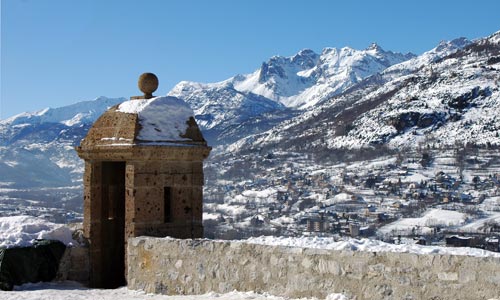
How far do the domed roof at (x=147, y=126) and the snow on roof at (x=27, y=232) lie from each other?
4.02 feet

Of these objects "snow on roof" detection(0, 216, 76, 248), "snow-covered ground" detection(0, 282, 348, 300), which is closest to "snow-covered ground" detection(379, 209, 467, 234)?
"snow on roof" detection(0, 216, 76, 248)

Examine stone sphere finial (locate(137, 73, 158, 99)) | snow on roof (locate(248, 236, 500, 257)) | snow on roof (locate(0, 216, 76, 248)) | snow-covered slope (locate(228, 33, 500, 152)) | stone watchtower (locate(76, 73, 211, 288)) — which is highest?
snow-covered slope (locate(228, 33, 500, 152))

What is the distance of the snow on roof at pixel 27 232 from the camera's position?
848 cm

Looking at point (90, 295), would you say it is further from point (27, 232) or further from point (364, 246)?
point (364, 246)

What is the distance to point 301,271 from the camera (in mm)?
6121

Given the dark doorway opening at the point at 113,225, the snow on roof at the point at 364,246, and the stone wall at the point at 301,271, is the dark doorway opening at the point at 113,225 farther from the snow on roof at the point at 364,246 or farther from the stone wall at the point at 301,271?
the snow on roof at the point at 364,246

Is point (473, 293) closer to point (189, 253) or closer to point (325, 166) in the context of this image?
point (189, 253)

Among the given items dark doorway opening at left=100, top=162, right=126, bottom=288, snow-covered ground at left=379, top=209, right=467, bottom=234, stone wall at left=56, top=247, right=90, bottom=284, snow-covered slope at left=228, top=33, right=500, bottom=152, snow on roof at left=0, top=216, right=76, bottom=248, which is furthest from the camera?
snow-covered slope at left=228, top=33, right=500, bottom=152

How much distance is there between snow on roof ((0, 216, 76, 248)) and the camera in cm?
848

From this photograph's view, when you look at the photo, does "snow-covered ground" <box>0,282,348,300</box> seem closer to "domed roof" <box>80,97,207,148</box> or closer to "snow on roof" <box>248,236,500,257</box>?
"snow on roof" <box>248,236,500,257</box>

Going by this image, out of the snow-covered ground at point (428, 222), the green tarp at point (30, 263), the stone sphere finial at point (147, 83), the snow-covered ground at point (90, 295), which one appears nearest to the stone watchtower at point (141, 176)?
the stone sphere finial at point (147, 83)

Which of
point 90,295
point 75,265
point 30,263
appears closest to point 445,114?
point 75,265

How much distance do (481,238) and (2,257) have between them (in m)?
81.7

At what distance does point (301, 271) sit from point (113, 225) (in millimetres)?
4431
